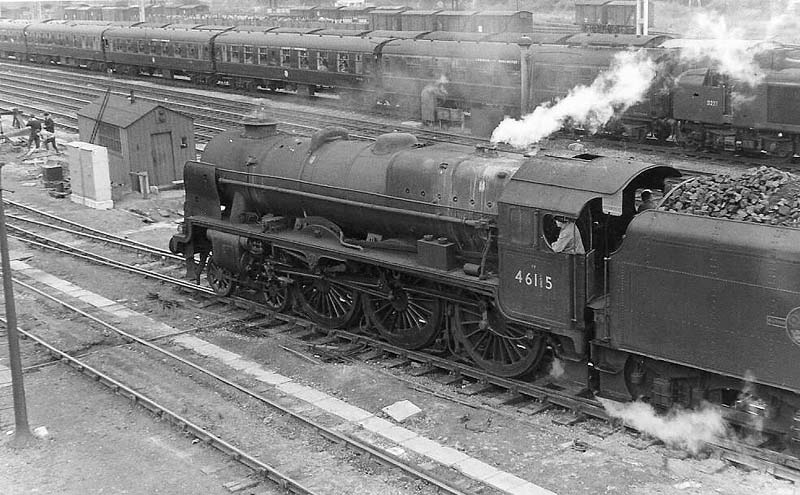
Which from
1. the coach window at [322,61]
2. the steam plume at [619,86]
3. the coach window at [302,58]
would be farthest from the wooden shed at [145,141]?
the coach window at [302,58]

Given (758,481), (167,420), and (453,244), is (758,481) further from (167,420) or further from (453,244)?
(167,420)

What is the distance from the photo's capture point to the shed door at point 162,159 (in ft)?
83.9

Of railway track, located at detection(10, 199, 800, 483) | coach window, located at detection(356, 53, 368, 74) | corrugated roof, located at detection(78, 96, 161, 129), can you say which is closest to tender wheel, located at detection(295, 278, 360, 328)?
railway track, located at detection(10, 199, 800, 483)

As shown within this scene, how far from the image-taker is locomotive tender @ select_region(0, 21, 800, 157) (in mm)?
26625

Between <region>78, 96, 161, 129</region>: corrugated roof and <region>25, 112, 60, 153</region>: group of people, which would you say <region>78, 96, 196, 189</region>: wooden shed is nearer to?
<region>78, 96, 161, 129</region>: corrugated roof

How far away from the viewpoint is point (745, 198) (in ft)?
32.4

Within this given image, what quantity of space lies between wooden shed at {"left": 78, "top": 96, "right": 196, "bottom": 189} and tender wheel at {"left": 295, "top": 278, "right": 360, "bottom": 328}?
38.5 feet

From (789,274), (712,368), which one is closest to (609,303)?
(712,368)

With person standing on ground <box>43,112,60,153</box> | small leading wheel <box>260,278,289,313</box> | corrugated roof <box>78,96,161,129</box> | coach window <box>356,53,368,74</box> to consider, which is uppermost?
coach window <box>356,53,368,74</box>

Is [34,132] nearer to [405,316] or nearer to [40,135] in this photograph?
[40,135]

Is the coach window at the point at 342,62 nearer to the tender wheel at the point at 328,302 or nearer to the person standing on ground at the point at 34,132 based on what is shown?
the person standing on ground at the point at 34,132

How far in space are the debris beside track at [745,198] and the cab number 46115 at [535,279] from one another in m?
1.62

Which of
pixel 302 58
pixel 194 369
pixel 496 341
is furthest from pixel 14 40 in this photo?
pixel 496 341

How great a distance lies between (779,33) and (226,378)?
145ft
